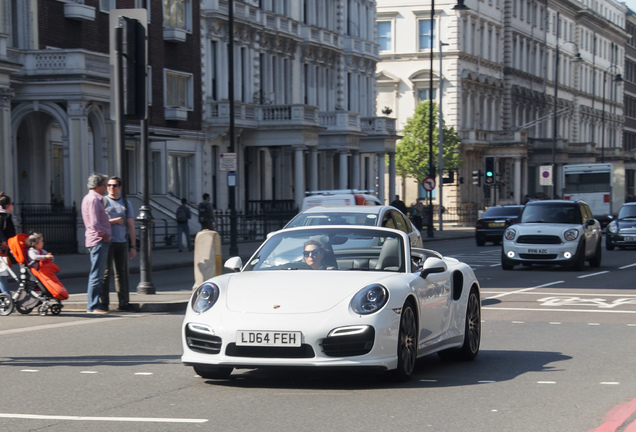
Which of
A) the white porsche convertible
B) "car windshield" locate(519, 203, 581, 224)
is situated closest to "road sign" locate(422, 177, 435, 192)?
"car windshield" locate(519, 203, 581, 224)

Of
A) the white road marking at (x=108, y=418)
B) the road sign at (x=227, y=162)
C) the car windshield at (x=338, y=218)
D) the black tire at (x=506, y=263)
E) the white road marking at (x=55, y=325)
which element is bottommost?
the black tire at (x=506, y=263)

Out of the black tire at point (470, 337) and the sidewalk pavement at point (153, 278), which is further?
the sidewalk pavement at point (153, 278)

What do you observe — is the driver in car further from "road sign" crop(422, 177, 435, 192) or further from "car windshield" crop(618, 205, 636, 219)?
"road sign" crop(422, 177, 435, 192)

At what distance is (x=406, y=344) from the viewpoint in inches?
376

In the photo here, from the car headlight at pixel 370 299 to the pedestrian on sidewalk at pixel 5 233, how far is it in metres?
8.14

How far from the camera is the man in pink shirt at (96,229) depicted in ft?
51.3

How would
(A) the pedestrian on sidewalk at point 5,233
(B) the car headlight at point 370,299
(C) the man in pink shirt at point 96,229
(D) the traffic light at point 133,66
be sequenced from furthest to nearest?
(D) the traffic light at point 133,66
(A) the pedestrian on sidewalk at point 5,233
(C) the man in pink shirt at point 96,229
(B) the car headlight at point 370,299

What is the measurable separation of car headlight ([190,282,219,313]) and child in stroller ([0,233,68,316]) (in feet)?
21.0

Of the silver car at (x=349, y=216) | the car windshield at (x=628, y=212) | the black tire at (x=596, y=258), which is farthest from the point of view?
the car windshield at (x=628, y=212)

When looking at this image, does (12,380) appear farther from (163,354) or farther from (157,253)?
(157,253)

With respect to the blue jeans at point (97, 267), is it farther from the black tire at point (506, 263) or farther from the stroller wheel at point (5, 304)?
the black tire at point (506, 263)

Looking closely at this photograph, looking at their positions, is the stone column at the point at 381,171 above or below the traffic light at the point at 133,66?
below

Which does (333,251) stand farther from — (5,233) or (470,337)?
(5,233)

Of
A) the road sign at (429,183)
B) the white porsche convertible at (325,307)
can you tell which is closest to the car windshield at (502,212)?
the road sign at (429,183)
